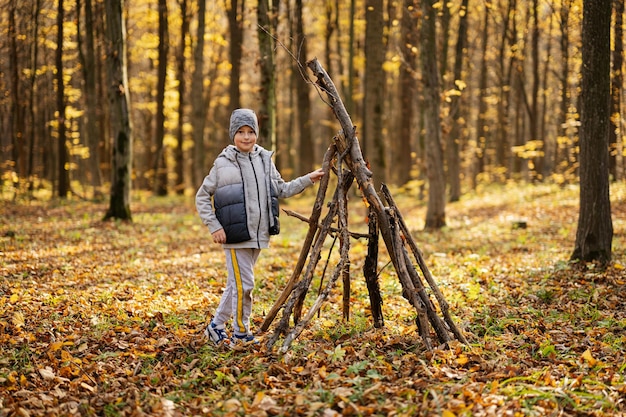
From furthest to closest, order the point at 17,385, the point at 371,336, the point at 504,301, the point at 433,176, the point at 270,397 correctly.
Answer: the point at 433,176
the point at 504,301
the point at 371,336
the point at 17,385
the point at 270,397

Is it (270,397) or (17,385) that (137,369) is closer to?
(17,385)

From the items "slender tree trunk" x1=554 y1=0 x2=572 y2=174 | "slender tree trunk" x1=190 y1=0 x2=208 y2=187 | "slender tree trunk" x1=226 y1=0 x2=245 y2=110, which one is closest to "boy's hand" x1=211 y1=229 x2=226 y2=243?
Answer: "slender tree trunk" x1=554 y1=0 x2=572 y2=174

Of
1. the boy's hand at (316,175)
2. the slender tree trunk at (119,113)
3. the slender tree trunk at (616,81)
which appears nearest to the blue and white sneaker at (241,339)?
the boy's hand at (316,175)

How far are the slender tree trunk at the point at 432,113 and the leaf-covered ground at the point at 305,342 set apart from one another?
2.70 meters

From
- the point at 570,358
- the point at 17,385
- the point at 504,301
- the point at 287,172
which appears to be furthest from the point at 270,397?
the point at 287,172

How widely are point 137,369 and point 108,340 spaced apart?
96 centimetres

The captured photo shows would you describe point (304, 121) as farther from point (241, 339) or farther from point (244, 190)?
point (241, 339)

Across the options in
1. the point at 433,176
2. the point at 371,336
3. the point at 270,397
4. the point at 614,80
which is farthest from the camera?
the point at 614,80

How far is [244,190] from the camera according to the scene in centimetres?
545

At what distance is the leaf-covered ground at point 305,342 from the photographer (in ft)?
14.0

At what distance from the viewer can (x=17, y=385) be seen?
461 centimetres

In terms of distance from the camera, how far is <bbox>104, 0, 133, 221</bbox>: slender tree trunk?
13.4m

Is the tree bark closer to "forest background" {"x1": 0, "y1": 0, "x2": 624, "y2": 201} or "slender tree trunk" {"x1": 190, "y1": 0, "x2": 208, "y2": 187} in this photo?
"forest background" {"x1": 0, "y1": 0, "x2": 624, "y2": 201}

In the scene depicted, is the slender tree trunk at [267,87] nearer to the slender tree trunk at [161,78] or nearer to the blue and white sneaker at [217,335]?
the slender tree trunk at [161,78]
